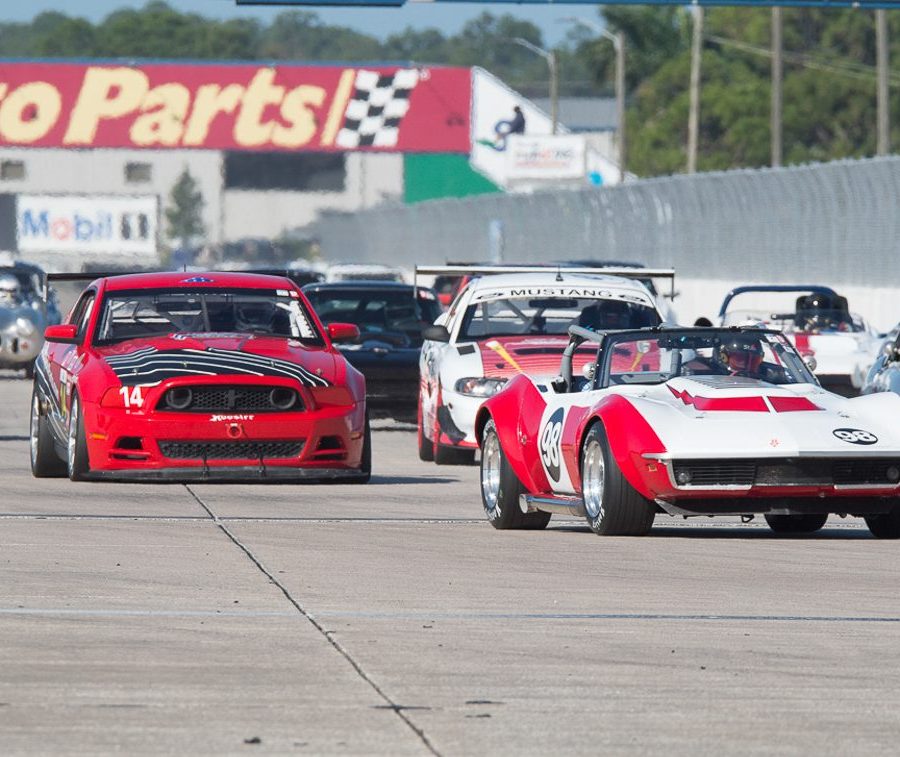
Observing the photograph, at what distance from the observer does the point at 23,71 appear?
109 metres

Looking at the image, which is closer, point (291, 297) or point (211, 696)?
point (211, 696)

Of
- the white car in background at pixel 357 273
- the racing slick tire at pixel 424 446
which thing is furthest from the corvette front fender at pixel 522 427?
the white car in background at pixel 357 273

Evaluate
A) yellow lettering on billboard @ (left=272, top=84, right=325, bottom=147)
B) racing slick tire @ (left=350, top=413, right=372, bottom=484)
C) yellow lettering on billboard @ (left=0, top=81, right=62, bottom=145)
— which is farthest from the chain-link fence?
yellow lettering on billboard @ (left=0, top=81, right=62, bottom=145)

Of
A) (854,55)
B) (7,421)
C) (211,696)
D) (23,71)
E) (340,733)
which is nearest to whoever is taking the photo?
(340,733)

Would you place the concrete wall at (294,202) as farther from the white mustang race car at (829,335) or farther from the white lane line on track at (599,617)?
the white lane line on track at (599,617)

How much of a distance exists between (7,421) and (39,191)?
296ft

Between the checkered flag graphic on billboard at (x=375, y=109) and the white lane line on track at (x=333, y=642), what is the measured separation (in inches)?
3723

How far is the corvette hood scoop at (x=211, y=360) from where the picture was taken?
1555 centimetres

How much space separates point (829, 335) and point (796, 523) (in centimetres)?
1539

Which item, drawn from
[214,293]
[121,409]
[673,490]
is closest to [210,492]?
[121,409]

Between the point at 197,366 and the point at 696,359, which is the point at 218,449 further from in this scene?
the point at 696,359

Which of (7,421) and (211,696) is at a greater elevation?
(211,696)

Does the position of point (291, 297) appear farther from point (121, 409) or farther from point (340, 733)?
point (340, 733)

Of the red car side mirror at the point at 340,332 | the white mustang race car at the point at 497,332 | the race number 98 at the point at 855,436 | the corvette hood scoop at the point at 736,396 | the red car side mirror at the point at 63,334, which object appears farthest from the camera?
the white mustang race car at the point at 497,332
